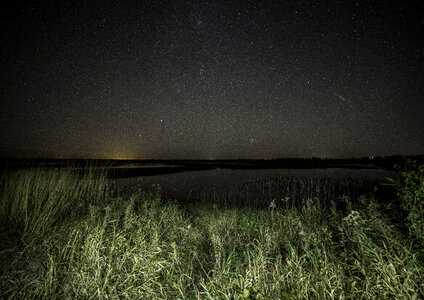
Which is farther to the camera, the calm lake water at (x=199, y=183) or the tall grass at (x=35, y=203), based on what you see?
the calm lake water at (x=199, y=183)

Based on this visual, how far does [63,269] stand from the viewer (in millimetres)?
3172

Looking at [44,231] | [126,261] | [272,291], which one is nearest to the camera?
[272,291]

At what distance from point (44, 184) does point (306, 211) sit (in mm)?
7263

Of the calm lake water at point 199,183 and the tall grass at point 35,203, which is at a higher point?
the tall grass at point 35,203

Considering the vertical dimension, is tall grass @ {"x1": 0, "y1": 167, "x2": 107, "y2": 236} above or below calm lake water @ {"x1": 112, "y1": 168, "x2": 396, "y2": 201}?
above

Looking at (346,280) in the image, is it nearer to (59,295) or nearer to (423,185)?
(423,185)

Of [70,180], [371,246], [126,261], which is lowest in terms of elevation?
[126,261]

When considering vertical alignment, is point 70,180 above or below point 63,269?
above

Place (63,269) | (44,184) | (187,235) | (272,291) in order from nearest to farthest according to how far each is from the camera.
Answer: (272,291), (63,269), (187,235), (44,184)

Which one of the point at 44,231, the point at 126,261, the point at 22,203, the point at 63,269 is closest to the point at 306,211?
the point at 126,261

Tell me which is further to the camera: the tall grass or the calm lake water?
the calm lake water

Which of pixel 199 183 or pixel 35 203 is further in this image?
pixel 199 183

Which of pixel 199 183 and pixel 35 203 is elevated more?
pixel 35 203

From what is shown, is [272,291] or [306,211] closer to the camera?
[272,291]
